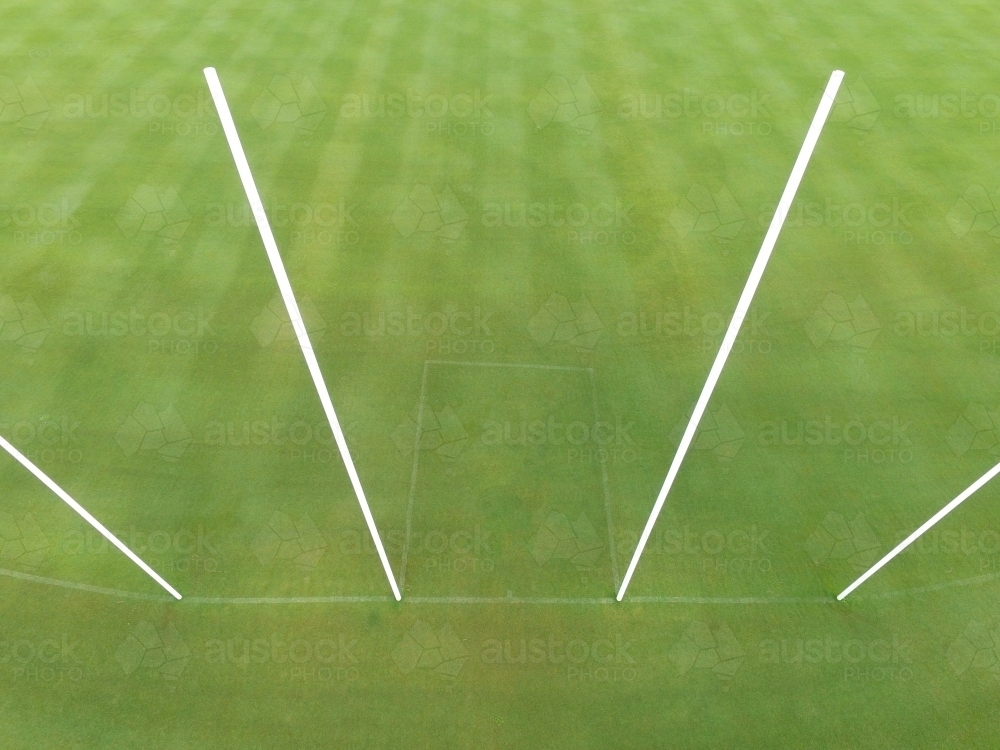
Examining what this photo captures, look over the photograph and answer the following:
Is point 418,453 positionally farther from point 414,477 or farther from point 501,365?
point 501,365

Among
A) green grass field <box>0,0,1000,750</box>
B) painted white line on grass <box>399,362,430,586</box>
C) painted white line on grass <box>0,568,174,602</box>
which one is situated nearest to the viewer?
green grass field <box>0,0,1000,750</box>

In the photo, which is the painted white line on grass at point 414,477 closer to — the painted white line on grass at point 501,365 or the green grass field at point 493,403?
the green grass field at point 493,403

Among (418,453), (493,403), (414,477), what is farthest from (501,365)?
(414,477)

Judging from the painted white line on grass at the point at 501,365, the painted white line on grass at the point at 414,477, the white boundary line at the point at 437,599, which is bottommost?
the white boundary line at the point at 437,599

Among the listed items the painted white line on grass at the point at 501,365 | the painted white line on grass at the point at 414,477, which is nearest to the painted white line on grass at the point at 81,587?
the painted white line on grass at the point at 414,477

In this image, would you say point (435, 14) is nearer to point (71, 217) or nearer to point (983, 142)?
point (71, 217)

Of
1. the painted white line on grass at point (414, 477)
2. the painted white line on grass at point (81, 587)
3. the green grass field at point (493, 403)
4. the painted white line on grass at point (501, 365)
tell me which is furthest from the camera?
the painted white line on grass at point (501, 365)

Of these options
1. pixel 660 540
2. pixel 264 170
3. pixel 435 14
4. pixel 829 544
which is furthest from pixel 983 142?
pixel 264 170

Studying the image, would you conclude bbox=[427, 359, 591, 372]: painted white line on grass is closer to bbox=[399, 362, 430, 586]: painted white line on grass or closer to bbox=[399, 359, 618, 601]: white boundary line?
bbox=[399, 359, 618, 601]: white boundary line

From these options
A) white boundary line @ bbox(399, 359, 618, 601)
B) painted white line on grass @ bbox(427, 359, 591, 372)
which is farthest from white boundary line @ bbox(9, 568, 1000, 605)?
painted white line on grass @ bbox(427, 359, 591, 372)
